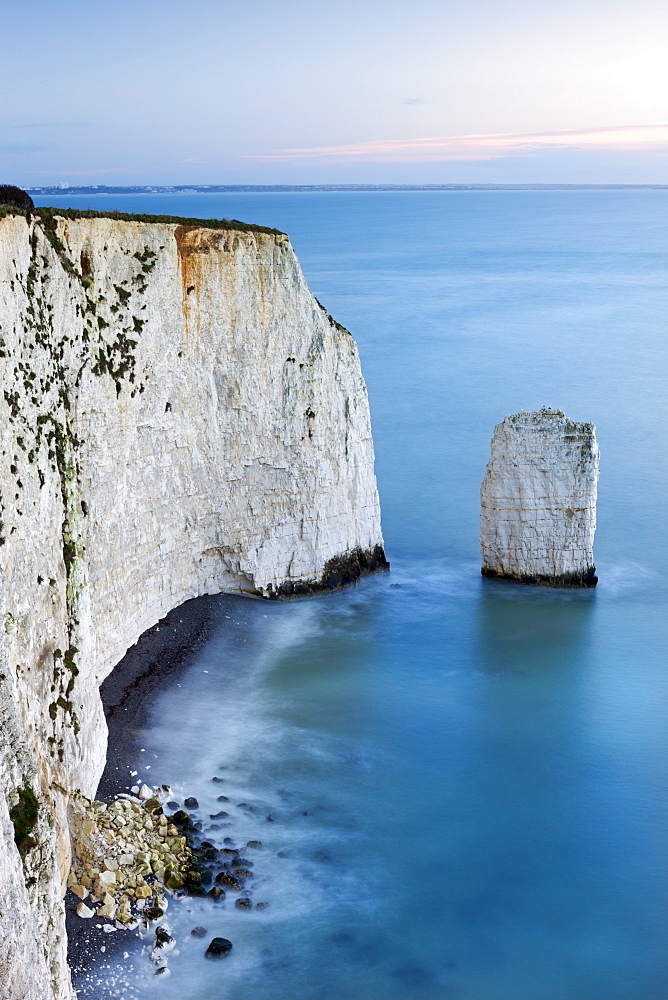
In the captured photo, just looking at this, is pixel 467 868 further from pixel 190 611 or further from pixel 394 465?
pixel 394 465

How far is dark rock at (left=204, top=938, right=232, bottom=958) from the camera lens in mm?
17562

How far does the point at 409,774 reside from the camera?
2384cm

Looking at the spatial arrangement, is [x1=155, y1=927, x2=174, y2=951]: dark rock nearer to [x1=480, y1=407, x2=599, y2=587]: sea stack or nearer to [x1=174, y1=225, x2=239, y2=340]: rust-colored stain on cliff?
[x1=174, y1=225, x2=239, y2=340]: rust-colored stain on cliff

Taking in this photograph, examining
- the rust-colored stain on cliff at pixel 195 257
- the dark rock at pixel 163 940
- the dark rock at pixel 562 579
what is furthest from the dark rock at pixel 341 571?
the dark rock at pixel 163 940

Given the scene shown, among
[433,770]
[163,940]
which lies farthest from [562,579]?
[163,940]

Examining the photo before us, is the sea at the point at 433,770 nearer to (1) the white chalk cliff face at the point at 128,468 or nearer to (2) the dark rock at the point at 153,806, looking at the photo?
(2) the dark rock at the point at 153,806

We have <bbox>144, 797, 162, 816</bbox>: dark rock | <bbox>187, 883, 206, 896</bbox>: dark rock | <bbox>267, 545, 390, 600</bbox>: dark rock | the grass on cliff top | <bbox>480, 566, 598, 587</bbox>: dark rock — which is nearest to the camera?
<bbox>187, 883, 206, 896</bbox>: dark rock

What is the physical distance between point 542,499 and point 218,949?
19.8 m

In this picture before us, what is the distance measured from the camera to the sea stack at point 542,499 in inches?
1315

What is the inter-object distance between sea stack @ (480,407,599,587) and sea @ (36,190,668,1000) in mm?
1003

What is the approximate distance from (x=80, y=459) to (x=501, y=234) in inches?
6244

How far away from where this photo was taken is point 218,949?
17594 millimetres

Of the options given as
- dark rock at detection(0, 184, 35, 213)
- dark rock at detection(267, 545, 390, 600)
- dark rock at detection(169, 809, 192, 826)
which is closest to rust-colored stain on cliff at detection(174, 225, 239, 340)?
dark rock at detection(0, 184, 35, 213)

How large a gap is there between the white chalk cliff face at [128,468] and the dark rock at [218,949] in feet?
8.64
